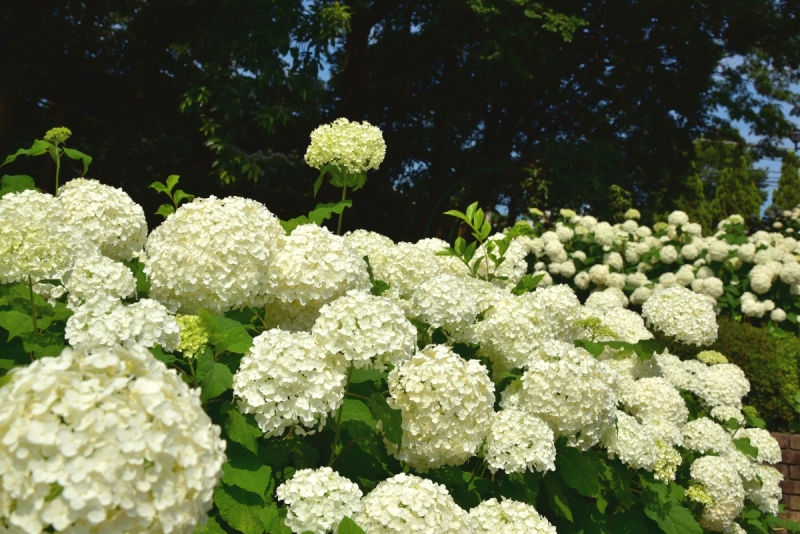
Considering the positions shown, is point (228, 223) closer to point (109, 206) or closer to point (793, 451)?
point (109, 206)

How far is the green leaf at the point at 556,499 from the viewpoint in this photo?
105 inches

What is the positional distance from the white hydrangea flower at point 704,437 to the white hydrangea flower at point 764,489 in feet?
2.04

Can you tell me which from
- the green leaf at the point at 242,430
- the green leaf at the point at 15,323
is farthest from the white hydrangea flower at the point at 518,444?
the green leaf at the point at 15,323

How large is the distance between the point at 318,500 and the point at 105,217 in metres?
1.45

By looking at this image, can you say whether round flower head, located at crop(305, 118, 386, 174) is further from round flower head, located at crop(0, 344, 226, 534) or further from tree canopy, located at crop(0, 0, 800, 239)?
tree canopy, located at crop(0, 0, 800, 239)

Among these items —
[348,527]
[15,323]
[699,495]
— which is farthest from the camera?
[699,495]

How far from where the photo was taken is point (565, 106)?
17.5 m

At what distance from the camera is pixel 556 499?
2680 mm

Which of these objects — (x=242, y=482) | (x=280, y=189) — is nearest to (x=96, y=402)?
(x=242, y=482)

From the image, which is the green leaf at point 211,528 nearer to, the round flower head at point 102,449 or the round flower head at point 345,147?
the round flower head at point 102,449

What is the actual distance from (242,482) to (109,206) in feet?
4.36

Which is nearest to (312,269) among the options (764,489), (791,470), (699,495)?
(699,495)

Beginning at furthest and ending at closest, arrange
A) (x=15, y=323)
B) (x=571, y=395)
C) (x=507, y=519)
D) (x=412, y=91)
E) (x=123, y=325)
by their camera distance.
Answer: (x=412, y=91), (x=571, y=395), (x=507, y=519), (x=15, y=323), (x=123, y=325)

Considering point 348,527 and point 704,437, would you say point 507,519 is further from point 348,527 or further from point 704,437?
point 704,437
